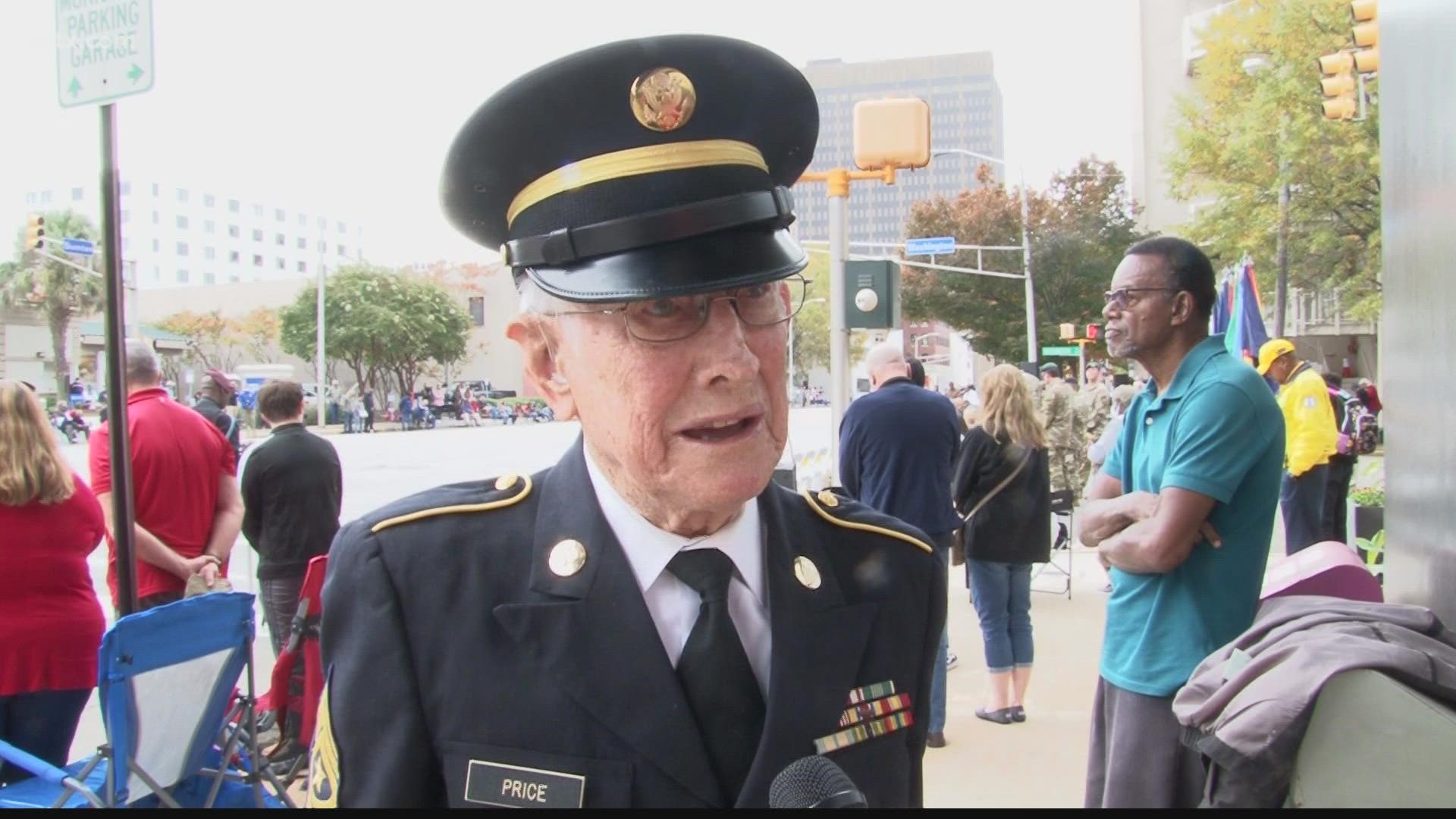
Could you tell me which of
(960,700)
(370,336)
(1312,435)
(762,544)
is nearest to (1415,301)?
(762,544)

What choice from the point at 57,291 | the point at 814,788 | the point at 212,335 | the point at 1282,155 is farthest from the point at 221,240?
the point at 814,788

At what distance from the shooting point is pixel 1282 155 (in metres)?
20.4

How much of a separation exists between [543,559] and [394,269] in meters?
47.6

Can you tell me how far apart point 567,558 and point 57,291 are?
137ft

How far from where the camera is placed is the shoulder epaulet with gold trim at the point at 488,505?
52.1 inches

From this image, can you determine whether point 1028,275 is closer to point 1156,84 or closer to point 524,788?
point 1156,84

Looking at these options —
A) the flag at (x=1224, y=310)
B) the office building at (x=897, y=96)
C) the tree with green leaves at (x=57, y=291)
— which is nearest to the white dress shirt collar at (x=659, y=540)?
the office building at (x=897, y=96)

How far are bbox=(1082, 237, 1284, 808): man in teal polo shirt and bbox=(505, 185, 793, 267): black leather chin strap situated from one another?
194 centimetres

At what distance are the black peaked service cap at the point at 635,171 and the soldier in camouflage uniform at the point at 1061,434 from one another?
30.3ft

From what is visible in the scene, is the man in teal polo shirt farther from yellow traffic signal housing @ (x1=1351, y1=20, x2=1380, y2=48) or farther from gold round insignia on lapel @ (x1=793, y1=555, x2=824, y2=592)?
yellow traffic signal housing @ (x1=1351, y1=20, x2=1380, y2=48)

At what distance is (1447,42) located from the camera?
229 cm

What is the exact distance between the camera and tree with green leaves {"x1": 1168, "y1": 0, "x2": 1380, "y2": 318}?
64.7 feet

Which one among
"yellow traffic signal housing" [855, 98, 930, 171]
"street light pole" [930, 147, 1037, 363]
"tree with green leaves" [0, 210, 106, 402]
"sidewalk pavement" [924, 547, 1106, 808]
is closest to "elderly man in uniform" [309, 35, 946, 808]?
"sidewalk pavement" [924, 547, 1106, 808]

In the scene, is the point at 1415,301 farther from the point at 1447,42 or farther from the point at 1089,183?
the point at 1089,183
